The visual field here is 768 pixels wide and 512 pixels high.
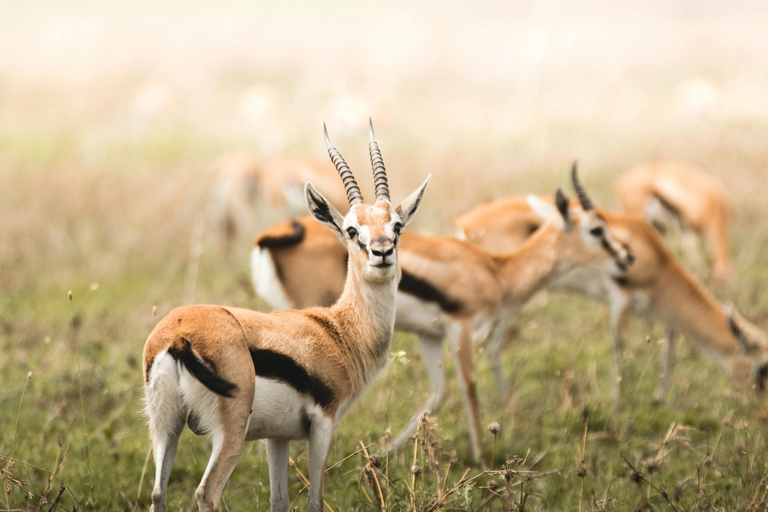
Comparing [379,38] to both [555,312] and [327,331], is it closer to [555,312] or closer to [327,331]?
[555,312]

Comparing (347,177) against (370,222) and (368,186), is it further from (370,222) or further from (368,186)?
(368,186)

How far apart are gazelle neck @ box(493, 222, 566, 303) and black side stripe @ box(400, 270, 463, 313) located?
0.46m

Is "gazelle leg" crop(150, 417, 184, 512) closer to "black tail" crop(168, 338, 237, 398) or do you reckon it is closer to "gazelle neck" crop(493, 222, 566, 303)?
"black tail" crop(168, 338, 237, 398)

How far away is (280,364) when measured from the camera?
2887 millimetres

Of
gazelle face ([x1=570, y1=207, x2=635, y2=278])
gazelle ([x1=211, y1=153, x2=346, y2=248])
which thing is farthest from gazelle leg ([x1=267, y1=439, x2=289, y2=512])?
gazelle ([x1=211, y1=153, x2=346, y2=248])

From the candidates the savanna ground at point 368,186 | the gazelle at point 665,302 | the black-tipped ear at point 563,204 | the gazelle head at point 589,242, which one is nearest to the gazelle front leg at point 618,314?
the gazelle at point 665,302

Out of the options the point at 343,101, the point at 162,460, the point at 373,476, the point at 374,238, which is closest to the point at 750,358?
the point at 373,476

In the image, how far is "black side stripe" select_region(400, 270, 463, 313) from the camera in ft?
15.4

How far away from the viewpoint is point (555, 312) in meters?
7.66

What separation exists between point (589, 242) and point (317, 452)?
10.5 ft

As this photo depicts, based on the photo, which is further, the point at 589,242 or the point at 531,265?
the point at 589,242

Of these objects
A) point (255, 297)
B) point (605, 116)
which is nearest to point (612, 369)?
point (255, 297)

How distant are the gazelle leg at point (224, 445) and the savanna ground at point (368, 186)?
55 centimetres

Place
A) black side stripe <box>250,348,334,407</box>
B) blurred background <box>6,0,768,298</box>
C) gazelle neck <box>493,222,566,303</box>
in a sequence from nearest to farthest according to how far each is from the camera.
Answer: black side stripe <box>250,348,334,407</box>
gazelle neck <box>493,222,566,303</box>
blurred background <box>6,0,768,298</box>
